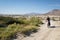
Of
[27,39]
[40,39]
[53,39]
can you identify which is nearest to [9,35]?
[27,39]

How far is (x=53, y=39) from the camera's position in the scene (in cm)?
1734

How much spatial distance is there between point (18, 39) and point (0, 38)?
210 cm

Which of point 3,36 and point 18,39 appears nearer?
point 3,36

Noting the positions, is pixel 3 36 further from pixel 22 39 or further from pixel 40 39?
pixel 40 39

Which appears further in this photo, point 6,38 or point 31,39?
point 31,39

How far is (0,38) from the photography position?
1554 centimetres

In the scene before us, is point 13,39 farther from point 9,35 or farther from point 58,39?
point 58,39

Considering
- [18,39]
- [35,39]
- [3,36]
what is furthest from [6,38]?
[35,39]

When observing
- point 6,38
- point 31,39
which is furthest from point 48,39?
point 6,38

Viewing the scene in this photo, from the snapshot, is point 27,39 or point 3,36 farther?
point 27,39

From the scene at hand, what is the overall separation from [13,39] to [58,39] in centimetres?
431

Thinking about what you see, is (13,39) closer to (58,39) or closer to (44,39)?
(44,39)

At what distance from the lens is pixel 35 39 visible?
Answer: 1727cm

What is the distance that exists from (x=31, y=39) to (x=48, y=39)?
63.2 inches
